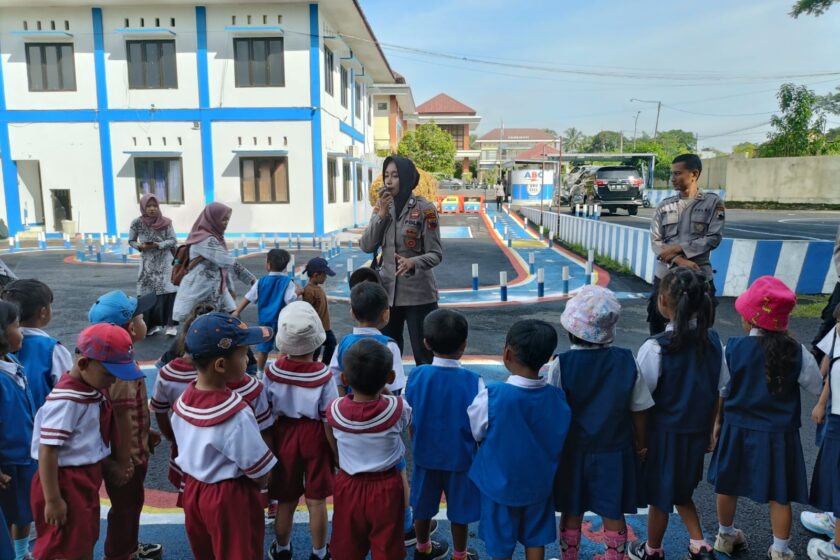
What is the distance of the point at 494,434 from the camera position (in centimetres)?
250

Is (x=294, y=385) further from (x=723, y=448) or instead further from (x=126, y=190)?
(x=126, y=190)

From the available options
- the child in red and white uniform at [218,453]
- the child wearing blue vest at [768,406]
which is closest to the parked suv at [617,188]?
the child wearing blue vest at [768,406]

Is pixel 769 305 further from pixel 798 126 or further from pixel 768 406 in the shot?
pixel 798 126

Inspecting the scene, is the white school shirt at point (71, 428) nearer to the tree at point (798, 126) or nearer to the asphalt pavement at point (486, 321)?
the asphalt pavement at point (486, 321)

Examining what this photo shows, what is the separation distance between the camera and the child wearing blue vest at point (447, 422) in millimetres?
2688

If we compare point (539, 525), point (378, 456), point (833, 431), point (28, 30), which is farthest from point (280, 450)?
point (28, 30)

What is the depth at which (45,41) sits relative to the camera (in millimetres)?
19109

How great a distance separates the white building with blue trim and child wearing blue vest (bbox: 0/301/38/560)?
1704cm

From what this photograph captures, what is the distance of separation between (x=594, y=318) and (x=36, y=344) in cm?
259

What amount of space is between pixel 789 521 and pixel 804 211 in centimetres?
3128

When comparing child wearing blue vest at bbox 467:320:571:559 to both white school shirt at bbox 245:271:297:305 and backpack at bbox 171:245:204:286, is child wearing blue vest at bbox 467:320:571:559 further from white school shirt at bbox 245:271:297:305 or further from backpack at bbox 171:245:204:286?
backpack at bbox 171:245:204:286

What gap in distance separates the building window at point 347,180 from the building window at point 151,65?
693 centimetres

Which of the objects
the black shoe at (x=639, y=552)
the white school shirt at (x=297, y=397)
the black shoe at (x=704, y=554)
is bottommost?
the black shoe at (x=639, y=552)

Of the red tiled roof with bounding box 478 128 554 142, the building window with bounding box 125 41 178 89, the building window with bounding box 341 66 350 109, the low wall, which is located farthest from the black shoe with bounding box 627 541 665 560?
the red tiled roof with bounding box 478 128 554 142
